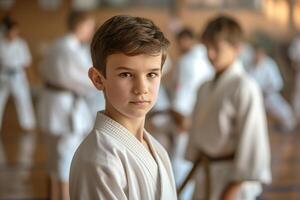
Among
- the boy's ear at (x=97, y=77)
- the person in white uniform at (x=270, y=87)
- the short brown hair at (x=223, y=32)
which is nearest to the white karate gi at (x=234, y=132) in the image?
the short brown hair at (x=223, y=32)

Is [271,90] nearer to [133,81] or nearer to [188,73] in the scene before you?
[188,73]

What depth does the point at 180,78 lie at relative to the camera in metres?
7.41

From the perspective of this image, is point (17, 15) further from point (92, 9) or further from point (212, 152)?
point (212, 152)

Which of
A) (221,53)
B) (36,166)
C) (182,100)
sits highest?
(221,53)

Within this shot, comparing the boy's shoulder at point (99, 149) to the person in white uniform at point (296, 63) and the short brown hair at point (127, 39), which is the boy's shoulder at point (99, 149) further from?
the person in white uniform at point (296, 63)

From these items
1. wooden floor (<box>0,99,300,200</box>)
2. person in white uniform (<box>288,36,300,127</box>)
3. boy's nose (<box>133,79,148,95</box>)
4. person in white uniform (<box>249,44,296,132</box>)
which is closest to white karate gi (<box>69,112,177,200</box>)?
boy's nose (<box>133,79,148,95</box>)

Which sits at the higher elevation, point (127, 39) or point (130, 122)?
point (127, 39)

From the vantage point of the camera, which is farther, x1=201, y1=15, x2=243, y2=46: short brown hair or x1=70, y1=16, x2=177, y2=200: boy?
x1=201, y1=15, x2=243, y2=46: short brown hair

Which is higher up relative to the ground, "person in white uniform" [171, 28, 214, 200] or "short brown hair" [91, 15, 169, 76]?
"short brown hair" [91, 15, 169, 76]

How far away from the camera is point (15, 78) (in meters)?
9.89

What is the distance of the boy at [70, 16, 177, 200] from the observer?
1.63 meters

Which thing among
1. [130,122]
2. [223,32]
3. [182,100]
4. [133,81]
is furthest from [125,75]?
[182,100]

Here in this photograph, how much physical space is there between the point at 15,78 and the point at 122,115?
8.38 m

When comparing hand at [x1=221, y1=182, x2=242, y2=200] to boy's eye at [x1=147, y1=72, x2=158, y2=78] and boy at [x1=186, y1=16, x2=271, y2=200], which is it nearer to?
boy at [x1=186, y1=16, x2=271, y2=200]
